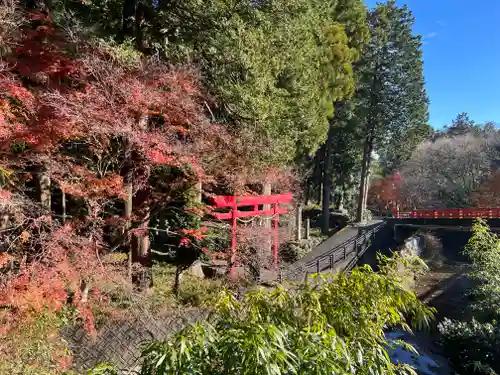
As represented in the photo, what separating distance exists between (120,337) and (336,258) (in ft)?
35.3

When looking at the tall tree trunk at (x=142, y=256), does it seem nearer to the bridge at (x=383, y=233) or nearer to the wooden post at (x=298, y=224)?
the bridge at (x=383, y=233)

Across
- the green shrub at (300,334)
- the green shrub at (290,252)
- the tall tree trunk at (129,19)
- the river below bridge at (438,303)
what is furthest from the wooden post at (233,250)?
the green shrub at (290,252)

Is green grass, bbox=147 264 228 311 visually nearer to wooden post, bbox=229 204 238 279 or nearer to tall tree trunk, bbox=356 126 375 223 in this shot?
wooden post, bbox=229 204 238 279

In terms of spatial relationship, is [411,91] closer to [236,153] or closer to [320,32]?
[320,32]

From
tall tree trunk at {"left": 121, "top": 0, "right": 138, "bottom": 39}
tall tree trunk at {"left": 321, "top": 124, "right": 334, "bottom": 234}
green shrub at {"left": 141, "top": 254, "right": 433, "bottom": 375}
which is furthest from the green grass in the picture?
tall tree trunk at {"left": 321, "top": 124, "right": 334, "bottom": 234}

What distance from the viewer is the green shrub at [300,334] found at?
2029 mm

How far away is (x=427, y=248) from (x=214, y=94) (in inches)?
771

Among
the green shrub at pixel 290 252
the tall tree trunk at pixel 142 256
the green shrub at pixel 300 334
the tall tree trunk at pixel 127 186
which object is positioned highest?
the tall tree trunk at pixel 127 186

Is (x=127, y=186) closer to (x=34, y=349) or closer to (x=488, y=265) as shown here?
(x=34, y=349)

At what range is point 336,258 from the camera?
52.6 feet

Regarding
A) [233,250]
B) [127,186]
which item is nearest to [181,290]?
[233,250]

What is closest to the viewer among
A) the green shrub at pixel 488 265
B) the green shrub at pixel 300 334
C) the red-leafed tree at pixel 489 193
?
the green shrub at pixel 300 334

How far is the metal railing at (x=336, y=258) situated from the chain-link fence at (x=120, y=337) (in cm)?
531

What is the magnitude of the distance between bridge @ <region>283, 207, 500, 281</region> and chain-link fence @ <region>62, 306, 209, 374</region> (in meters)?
7.64
